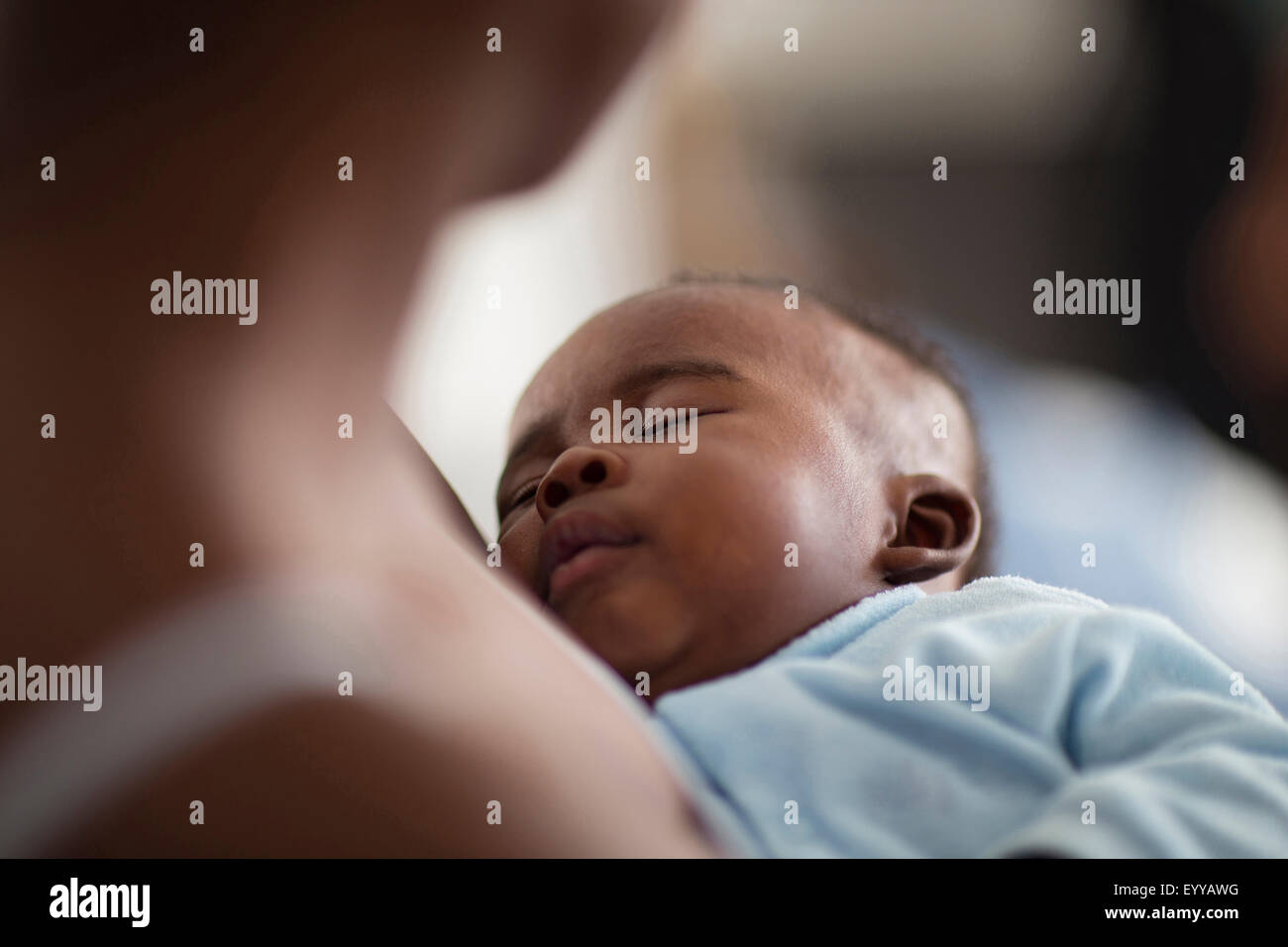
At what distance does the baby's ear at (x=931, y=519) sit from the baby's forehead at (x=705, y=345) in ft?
0.42

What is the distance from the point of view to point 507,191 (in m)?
0.65

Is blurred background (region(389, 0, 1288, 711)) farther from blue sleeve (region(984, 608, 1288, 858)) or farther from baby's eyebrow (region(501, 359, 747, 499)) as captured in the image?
blue sleeve (region(984, 608, 1288, 858))

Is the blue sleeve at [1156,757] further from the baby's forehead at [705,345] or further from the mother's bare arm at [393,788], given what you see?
Answer: the baby's forehead at [705,345]

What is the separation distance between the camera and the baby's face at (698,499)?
773mm

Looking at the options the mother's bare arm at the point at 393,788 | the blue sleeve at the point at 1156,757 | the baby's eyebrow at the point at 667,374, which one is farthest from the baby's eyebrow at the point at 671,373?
the mother's bare arm at the point at 393,788

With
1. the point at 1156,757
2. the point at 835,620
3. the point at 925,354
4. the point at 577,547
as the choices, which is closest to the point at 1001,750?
the point at 1156,757

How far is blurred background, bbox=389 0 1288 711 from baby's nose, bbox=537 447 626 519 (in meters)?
0.36

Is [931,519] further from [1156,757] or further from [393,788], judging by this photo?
[393,788]

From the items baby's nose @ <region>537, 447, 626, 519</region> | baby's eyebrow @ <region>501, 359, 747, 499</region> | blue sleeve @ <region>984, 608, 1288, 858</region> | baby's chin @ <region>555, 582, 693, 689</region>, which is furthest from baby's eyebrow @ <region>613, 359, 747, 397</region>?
blue sleeve @ <region>984, 608, 1288, 858</region>

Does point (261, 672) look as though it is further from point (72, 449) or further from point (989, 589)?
point (989, 589)

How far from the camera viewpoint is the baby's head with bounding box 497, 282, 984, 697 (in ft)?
2.55
